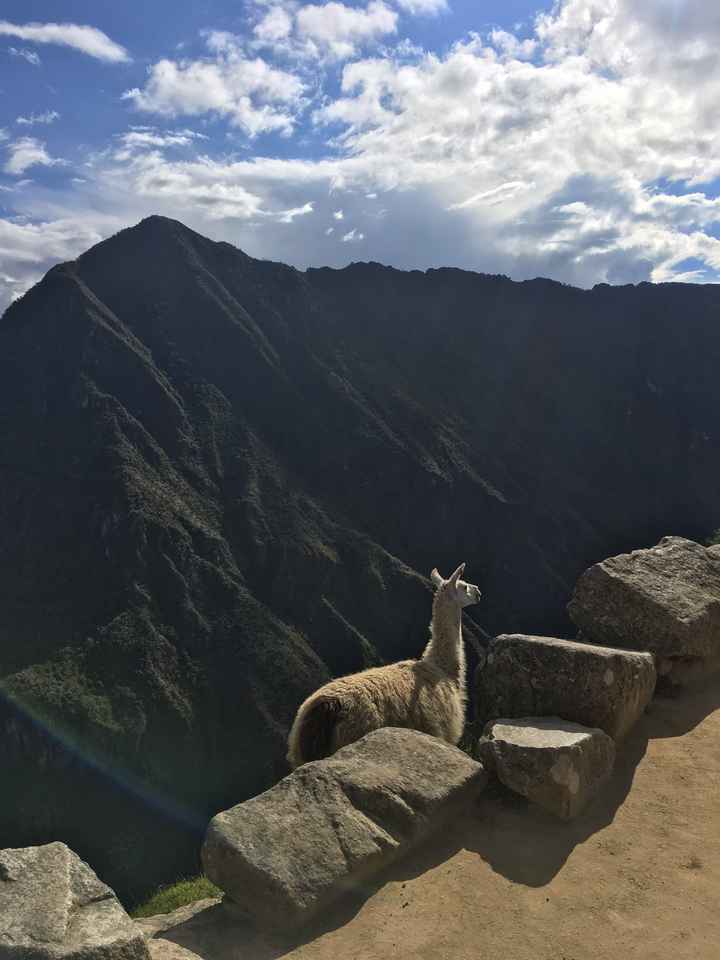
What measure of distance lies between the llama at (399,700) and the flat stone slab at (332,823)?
24.3 inches

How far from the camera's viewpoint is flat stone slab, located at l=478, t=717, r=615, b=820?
6.62 metres

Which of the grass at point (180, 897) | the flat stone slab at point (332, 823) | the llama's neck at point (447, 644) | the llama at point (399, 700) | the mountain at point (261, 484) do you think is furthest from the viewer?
the mountain at point (261, 484)

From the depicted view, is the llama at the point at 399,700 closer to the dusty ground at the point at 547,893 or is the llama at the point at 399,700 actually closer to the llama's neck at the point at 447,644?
the llama's neck at the point at 447,644

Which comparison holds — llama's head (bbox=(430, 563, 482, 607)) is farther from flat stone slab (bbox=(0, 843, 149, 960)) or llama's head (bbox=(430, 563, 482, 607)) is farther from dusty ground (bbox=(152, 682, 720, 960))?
flat stone slab (bbox=(0, 843, 149, 960))

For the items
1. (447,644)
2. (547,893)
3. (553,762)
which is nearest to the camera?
(547,893)

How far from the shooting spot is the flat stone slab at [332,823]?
17.5 ft

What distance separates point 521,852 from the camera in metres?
6.19

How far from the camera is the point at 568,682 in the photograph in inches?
308

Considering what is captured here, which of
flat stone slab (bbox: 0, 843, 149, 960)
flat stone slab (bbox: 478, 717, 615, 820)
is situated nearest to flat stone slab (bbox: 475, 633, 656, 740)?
flat stone slab (bbox: 478, 717, 615, 820)

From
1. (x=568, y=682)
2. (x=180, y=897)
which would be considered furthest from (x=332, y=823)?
(x=180, y=897)

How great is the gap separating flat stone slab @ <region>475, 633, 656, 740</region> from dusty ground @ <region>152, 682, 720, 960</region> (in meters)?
0.72

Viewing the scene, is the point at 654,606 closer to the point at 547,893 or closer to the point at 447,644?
the point at 447,644

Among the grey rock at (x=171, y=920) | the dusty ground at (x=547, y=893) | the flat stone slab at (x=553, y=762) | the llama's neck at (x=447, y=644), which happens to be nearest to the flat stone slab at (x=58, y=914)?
the dusty ground at (x=547, y=893)

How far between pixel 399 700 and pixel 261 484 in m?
76.8
